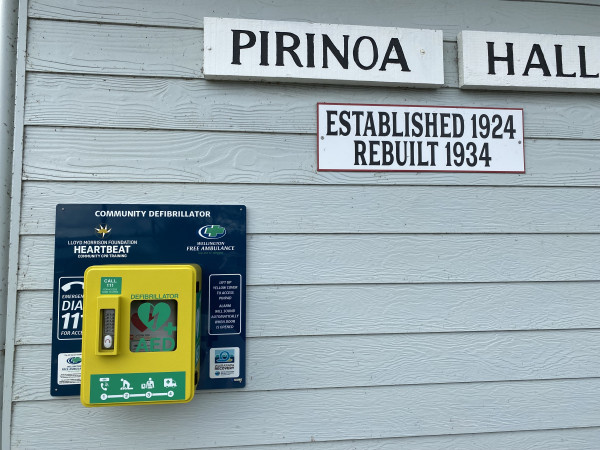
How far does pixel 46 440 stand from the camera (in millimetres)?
1395

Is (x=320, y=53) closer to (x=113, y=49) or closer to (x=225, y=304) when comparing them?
(x=113, y=49)

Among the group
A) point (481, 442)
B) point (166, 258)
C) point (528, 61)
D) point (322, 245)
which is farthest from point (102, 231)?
point (528, 61)

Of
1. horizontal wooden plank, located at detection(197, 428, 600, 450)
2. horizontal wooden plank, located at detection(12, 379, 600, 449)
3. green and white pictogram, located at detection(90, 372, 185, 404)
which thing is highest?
green and white pictogram, located at detection(90, 372, 185, 404)

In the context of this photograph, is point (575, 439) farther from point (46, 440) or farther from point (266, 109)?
point (46, 440)

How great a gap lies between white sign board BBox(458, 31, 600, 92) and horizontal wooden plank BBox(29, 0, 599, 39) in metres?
0.07

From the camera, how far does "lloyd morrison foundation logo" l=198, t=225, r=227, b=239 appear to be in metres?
1.48

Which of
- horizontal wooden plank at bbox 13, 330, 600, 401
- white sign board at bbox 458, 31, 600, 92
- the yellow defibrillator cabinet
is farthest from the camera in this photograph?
white sign board at bbox 458, 31, 600, 92

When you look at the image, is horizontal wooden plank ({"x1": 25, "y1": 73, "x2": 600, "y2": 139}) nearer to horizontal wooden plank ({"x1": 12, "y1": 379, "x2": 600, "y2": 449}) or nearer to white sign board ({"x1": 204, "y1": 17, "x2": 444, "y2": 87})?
white sign board ({"x1": 204, "y1": 17, "x2": 444, "y2": 87})

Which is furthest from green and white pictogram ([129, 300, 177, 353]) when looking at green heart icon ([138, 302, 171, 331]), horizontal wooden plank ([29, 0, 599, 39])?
horizontal wooden plank ([29, 0, 599, 39])

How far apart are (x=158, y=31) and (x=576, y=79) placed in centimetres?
171

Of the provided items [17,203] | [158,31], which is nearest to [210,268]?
[17,203]

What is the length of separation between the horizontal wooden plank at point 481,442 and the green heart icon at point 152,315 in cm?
60

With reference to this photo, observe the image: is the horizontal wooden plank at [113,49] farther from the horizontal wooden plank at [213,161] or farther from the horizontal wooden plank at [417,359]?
the horizontal wooden plank at [417,359]

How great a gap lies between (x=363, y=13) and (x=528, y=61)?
710 millimetres
